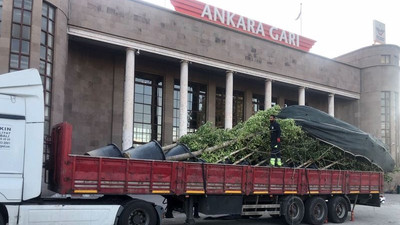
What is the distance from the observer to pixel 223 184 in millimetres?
10344

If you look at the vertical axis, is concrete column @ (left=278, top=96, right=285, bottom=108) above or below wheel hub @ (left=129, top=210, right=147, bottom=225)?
above

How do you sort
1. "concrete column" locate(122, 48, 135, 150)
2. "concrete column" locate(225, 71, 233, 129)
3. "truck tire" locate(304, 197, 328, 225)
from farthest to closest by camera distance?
"concrete column" locate(225, 71, 233, 129), "concrete column" locate(122, 48, 135, 150), "truck tire" locate(304, 197, 328, 225)

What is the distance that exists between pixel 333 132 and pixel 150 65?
53.7 feet

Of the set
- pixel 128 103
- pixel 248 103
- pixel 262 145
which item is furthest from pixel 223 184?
pixel 248 103

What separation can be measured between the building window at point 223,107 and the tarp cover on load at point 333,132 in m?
16.5

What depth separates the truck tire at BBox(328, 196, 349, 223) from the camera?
1305cm

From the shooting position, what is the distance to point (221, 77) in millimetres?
30719

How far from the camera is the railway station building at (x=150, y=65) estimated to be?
1900cm

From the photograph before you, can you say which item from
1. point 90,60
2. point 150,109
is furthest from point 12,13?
point 150,109

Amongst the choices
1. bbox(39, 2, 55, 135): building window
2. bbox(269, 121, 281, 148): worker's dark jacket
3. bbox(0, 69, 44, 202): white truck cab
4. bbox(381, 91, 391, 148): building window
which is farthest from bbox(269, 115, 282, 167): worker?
bbox(381, 91, 391, 148): building window

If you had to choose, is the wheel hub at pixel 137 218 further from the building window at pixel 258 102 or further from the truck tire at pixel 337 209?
the building window at pixel 258 102

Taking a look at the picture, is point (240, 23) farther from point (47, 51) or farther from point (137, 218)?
point (137, 218)

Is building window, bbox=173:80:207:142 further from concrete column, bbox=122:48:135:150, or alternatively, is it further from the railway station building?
concrete column, bbox=122:48:135:150

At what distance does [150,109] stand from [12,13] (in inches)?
466
